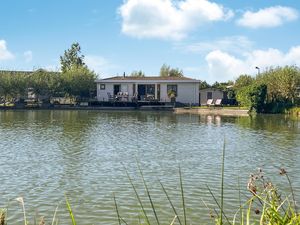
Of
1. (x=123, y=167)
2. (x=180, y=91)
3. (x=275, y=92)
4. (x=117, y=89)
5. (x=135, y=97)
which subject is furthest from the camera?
(x=117, y=89)

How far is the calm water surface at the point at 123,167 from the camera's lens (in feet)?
25.4

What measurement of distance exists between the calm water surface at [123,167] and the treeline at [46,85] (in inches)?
1245

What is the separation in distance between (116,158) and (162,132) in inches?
364

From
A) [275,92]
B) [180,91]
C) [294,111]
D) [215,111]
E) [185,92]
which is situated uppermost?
[180,91]

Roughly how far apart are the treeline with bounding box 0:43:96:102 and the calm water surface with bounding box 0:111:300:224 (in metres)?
31.6

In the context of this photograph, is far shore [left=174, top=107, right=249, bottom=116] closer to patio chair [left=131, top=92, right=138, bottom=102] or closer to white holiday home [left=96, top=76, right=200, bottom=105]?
patio chair [left=131, top=92, right=138, bottom=102]

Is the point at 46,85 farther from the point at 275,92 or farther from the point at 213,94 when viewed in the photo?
the point at 275,92

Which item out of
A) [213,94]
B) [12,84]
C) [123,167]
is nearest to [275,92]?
[213,94]

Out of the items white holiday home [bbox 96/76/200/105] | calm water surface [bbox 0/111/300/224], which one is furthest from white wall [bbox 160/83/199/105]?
calm water surface [bbox 0/111/300/224]

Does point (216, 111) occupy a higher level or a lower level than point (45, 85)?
lower

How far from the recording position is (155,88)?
5197 centimetres

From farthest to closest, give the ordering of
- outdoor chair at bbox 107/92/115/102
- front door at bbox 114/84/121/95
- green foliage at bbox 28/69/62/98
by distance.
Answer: green foliage at bbox 28/69/62/98, front door at bbox 114/84/121/95, outdoor chair at bbox 107/92/115/102

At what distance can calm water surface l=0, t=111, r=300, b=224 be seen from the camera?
25.4ft

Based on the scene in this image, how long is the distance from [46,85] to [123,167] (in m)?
43.4
